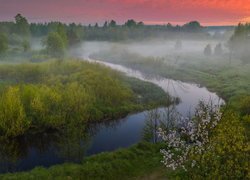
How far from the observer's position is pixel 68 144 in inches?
1690

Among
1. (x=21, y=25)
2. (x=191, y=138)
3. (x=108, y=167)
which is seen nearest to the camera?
(x=191, y=138)

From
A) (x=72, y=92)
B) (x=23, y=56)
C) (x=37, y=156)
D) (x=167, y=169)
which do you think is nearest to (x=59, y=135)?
(x=37, y=156)

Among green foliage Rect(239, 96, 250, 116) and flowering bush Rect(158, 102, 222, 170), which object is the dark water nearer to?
green foliage Rect(239, 96, 250, 116)

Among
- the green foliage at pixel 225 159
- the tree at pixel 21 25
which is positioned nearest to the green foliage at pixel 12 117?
the green foliage at pixel 225 159

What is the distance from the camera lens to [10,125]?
48031mm

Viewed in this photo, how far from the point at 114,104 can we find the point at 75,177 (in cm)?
3310

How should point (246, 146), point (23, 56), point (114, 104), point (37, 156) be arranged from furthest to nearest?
point (23, 56) → point (114, 104) → point (37, 156) → point (246, 146)

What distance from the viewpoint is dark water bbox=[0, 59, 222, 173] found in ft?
134

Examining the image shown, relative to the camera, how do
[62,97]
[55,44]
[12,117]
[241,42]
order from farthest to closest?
[241,42], [55,44], [62,97], [12,117]

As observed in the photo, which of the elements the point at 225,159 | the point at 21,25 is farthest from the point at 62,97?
the point at 21,25

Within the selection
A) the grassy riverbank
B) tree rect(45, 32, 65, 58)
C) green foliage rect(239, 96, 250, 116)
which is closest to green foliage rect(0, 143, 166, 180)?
the grassy riverbank

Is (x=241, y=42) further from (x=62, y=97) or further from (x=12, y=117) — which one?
(x=12, y=117)

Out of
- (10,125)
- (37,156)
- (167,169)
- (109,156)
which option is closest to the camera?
(167,169)

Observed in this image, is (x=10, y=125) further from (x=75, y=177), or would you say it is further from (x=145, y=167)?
(x=145, y=167)
